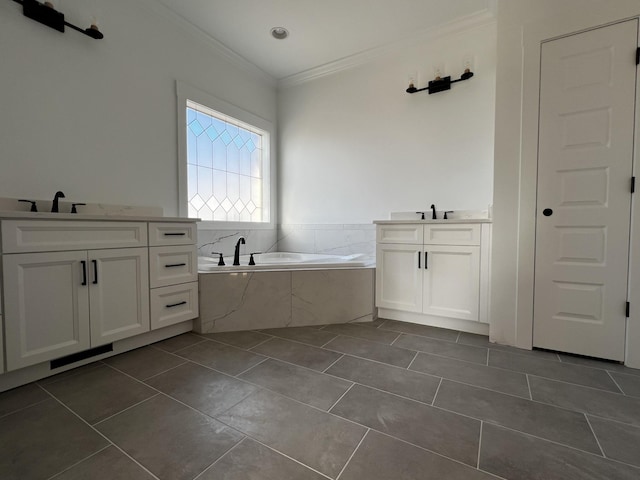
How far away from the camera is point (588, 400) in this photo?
56.9 inches

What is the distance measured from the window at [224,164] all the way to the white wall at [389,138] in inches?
11.6

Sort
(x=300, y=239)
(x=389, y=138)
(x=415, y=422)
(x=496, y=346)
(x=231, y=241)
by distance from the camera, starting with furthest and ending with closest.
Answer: (x=300, y=239)
(x=231, y=241)
(x=389, y=138)
(x=496, y=346)
(x=415, y=422)

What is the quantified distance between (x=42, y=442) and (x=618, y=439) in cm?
225

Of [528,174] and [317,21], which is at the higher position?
[317,21]

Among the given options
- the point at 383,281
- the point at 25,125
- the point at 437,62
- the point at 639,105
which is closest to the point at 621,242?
the point at 639,105

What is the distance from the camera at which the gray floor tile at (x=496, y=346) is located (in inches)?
77.7

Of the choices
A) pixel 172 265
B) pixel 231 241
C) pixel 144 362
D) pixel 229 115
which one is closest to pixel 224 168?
pixel 229 115

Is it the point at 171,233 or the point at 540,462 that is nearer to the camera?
the point at 540,462

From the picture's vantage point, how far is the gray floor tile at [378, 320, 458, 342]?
231cm

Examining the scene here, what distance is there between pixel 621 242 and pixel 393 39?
262cm

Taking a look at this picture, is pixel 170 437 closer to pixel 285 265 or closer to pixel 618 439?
pixel 285 265

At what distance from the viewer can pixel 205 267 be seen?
95.2 inches

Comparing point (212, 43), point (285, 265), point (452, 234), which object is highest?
point (212, 43)

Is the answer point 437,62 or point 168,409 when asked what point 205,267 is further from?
point 437,62
